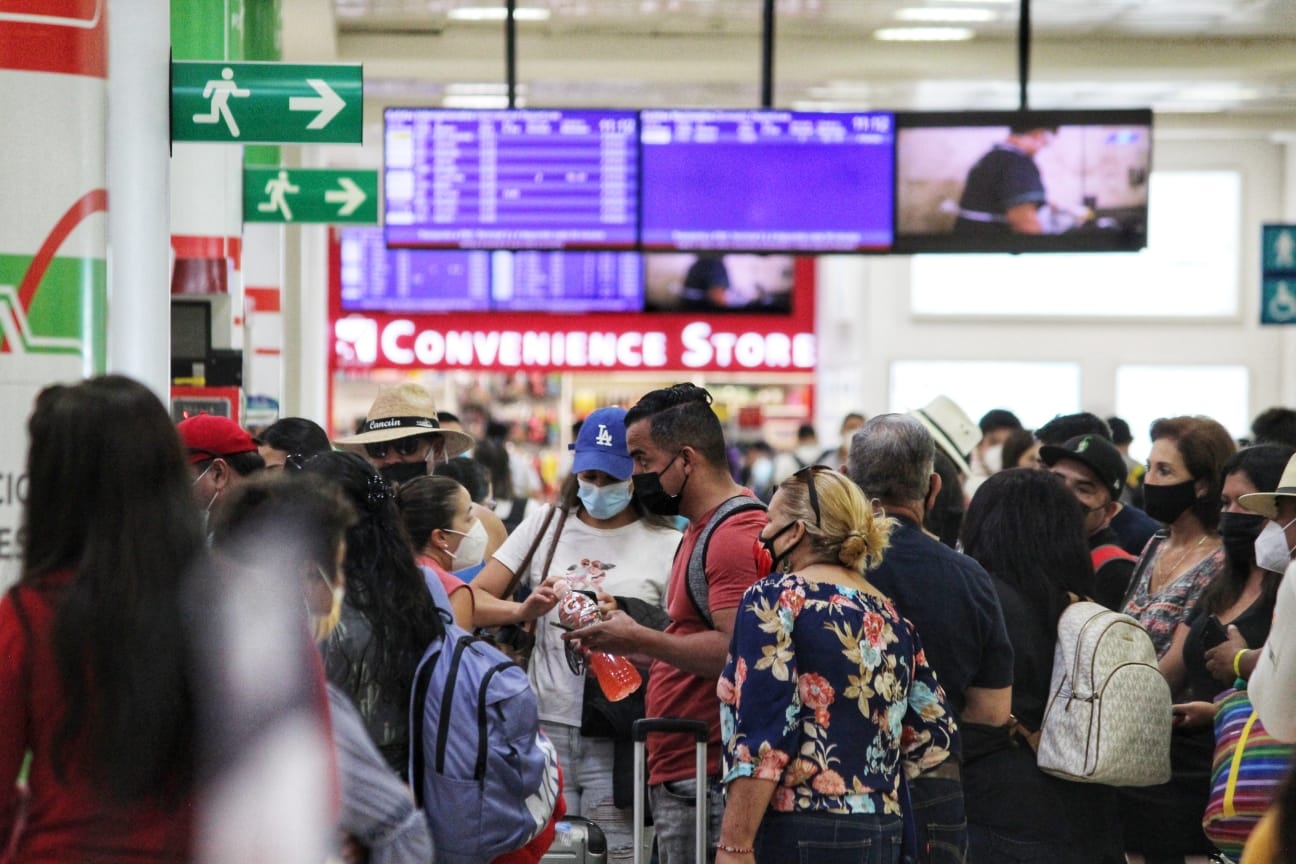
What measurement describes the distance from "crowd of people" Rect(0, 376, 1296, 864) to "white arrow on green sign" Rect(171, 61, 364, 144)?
844 mm

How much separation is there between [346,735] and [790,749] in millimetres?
1022

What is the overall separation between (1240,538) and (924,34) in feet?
23.6

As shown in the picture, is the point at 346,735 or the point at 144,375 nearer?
the point at 346,735

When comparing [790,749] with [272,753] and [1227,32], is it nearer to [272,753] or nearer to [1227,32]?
[272,753]

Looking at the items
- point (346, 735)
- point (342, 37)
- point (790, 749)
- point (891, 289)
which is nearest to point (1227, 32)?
point (891, 289)

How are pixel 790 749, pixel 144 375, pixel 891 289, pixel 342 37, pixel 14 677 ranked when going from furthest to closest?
pixel 891 289 < pixel 342 37 < pixel 144 375 < pixel 790 749 < pixel 14 677

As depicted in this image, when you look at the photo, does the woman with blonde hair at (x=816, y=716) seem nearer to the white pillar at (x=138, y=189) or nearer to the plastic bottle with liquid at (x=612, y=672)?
the plastic bottle with liquid at (x=612, y=672)

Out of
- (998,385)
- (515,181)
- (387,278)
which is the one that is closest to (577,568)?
(515,181)

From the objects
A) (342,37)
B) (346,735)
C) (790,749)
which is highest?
(342,37)

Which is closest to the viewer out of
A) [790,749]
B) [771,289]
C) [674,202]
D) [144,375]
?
[790,749]

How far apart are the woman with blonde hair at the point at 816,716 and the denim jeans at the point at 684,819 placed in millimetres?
612

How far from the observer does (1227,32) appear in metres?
10.5

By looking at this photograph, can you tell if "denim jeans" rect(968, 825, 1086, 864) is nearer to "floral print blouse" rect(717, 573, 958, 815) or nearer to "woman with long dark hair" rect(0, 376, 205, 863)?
"floral print blouse" rect(717, 573, 958, 815)

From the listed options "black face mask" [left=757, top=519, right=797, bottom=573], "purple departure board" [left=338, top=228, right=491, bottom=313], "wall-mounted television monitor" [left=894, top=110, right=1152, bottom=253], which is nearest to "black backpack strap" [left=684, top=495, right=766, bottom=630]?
"black face mask" [left=757, top=519, right=797, bottom=573]
